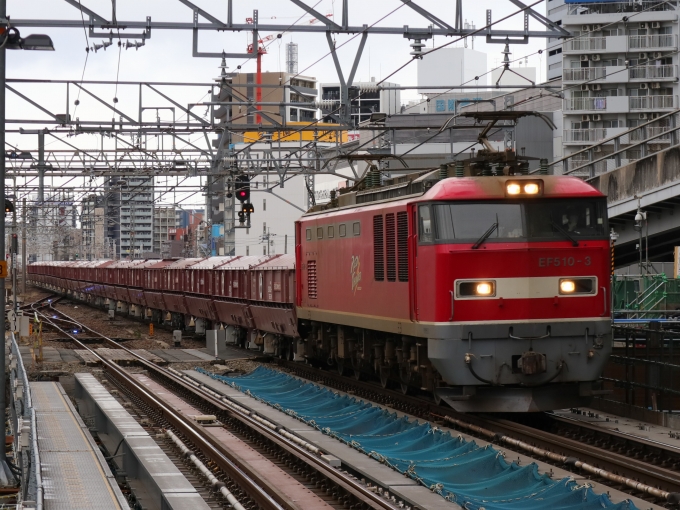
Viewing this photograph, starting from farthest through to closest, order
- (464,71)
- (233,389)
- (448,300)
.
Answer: (464,71) → (233,389) → (448,300)

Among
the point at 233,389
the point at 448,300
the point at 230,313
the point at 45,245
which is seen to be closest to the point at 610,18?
the point at 230,313

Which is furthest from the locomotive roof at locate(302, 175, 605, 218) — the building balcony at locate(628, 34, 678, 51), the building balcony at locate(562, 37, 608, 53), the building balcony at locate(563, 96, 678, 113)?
the building balcony at locate(562, 37, 608, 53)

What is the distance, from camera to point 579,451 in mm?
12438

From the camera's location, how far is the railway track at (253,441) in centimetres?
1092

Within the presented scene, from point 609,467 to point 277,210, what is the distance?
87.2 metres

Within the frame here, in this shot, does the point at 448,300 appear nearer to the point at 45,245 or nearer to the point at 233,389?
the point at 233,389

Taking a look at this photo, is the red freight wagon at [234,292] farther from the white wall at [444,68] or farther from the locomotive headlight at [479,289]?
the white wall at [444,68]

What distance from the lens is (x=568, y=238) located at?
14555mm

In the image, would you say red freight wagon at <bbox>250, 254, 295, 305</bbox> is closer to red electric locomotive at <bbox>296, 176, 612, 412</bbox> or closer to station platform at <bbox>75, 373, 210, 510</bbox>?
station platform at <bbox>75, 373, 210, 510</bbox>

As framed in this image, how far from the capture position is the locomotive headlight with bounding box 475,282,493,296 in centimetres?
1436

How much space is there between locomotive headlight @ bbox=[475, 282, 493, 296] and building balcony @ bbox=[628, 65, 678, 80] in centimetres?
5622

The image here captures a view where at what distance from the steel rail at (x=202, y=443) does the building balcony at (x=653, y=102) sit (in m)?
48.8

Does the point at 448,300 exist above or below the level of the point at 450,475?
above

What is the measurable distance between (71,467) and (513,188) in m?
6.52
